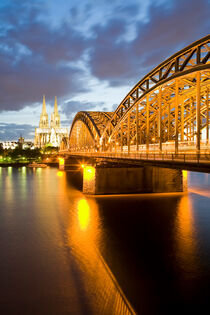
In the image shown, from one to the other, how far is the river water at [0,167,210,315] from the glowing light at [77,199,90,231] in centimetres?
9

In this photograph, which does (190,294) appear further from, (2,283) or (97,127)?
(97,127)

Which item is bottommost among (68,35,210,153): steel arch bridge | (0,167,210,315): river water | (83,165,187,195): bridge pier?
(0,167,210,315): river water

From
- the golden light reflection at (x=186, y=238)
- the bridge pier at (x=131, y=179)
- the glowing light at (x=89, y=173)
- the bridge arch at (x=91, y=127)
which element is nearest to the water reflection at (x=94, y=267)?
the golden light reflection at (x=186, y=238)

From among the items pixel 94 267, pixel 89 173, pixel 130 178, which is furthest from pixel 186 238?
pixel 89 173

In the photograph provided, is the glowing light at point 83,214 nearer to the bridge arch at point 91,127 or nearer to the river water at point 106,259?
the river water at point 106,259

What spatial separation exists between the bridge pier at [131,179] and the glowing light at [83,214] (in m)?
3.20

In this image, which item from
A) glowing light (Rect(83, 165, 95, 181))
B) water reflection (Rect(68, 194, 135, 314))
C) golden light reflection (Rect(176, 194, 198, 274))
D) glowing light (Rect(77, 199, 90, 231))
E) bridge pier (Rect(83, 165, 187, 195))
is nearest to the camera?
water reflection (Rect(68, 194, 135, 314))

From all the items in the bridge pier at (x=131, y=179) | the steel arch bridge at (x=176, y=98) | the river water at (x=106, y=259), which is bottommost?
the river water at (x=106, y=259)

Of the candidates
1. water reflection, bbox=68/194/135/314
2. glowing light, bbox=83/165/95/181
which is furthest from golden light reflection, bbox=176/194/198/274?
glowing light, bbox=83/165/95/181

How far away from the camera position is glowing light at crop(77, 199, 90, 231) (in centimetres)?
2639

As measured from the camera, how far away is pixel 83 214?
29734 mm

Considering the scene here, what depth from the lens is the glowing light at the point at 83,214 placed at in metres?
26.4

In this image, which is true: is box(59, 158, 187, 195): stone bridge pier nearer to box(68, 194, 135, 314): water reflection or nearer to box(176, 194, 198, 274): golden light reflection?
box(176, 194, 198, 274): golden light reflection

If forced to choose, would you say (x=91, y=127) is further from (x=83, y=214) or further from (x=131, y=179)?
(x=83, y=214)
